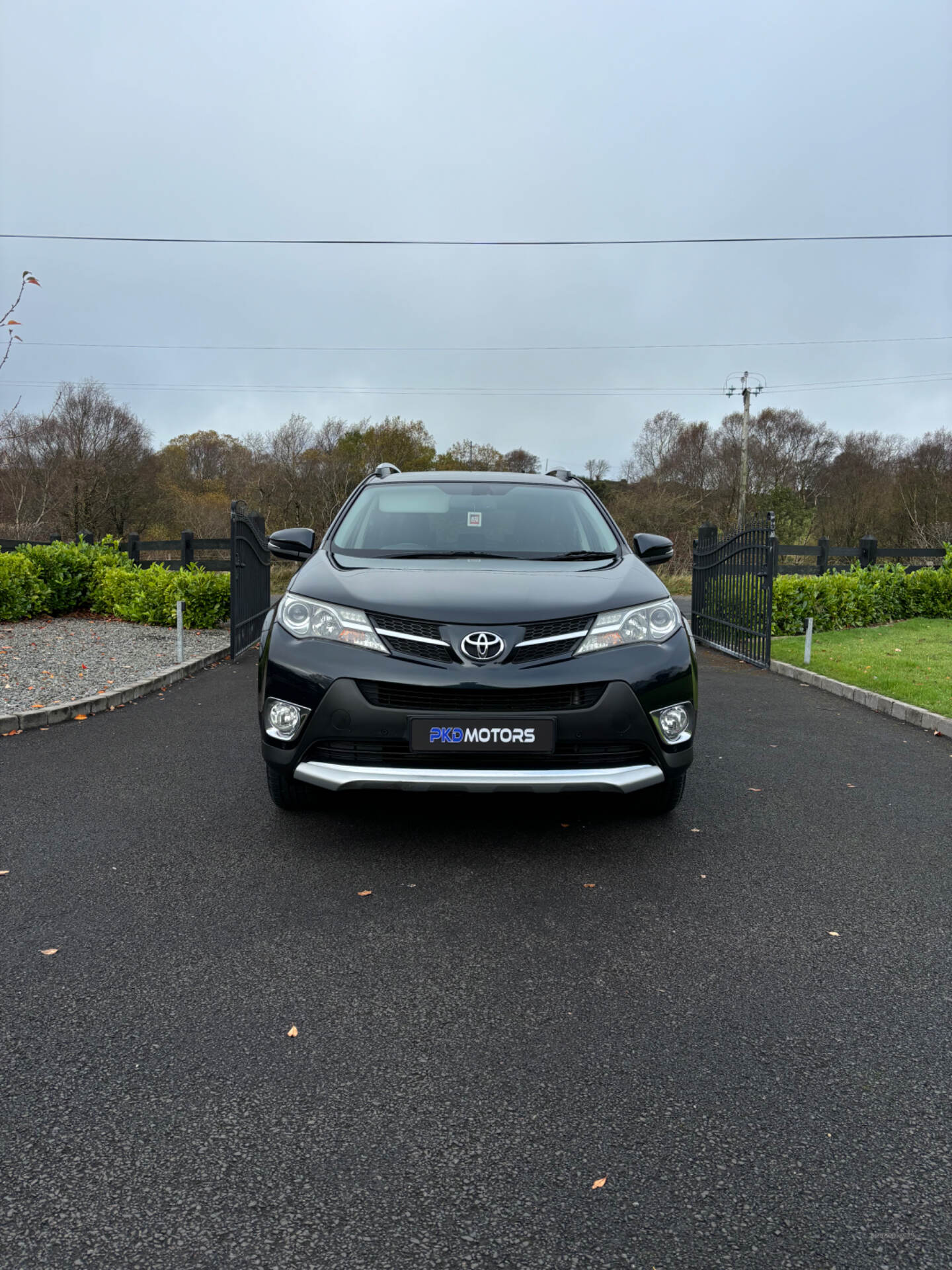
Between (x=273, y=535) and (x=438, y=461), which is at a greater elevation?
(x=438, y=461)

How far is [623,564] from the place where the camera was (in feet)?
14.8

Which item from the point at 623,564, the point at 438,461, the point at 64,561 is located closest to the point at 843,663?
the point at 623,564

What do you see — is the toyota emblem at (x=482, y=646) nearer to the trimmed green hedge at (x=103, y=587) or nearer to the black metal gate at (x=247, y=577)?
the black metal gate at (x=247, y=577)

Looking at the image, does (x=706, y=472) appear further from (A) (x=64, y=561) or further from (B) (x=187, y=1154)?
(B) (x=187, y=1154)

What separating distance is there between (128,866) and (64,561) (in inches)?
429

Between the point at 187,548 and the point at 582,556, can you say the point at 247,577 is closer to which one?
the point at 187,548

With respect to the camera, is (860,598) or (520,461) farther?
(520,461)

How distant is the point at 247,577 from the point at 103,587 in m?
3.93

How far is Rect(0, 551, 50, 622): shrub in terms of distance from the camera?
12086 mm

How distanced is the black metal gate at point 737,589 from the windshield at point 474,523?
4868mm

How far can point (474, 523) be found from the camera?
197 inches

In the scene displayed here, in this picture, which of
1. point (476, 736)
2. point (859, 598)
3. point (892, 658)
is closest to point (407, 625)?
point (476, 736)

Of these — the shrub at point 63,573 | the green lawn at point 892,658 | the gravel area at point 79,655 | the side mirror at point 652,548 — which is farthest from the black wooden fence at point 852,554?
the side mirror at point 652,548

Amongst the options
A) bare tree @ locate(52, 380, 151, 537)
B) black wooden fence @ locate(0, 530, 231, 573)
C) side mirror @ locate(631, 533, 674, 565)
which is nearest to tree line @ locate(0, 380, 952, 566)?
bare tree @ locate(52, 380, 151, 537)
